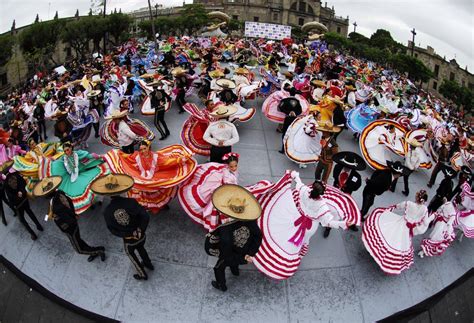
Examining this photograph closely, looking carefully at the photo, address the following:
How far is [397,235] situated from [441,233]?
1130 mm

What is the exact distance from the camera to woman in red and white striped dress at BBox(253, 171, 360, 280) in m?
4.77

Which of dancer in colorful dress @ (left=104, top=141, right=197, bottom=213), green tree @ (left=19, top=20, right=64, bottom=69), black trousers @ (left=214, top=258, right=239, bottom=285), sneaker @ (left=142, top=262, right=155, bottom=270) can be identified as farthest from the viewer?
green tree @ (left=19, top=20, right=64, bottom=69)

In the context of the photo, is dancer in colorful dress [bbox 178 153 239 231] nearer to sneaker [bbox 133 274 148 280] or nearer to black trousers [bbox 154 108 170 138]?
sneaker [bbox 133 274 148 280]

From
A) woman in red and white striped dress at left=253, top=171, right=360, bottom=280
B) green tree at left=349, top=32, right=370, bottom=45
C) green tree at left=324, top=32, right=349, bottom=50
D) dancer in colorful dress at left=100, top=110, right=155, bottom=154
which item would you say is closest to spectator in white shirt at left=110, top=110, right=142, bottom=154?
dancer in colorful dress at left=100, top=110, right=155, bottom=154

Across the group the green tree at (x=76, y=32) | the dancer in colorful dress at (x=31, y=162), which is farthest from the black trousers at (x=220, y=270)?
the green tree at (x=76, y=32)

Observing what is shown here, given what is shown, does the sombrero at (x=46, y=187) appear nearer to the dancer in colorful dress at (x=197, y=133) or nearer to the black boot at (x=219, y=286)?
the black boot at (x=219, y=286)

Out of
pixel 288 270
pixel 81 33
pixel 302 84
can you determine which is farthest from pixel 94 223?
pixel 81 33

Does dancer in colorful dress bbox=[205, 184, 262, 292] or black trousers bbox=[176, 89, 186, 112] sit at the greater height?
dancer in colorful dress bbox=[205, 184, 262, 292]

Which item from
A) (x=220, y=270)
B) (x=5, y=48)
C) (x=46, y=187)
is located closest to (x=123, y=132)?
(x=46, y=187)

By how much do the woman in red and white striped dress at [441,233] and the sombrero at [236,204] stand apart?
3.75 metres

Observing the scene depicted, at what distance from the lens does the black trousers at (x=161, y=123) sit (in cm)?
873

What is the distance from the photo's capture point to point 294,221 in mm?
5082

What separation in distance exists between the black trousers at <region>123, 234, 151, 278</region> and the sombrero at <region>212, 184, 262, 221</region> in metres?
1.34

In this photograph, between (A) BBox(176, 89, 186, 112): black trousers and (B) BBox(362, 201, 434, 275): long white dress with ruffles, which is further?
(A) BBox(176, 89, 186, 112): black trousers
